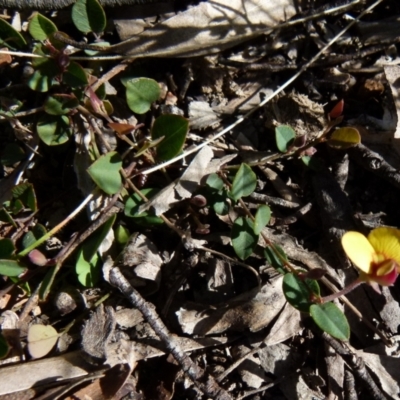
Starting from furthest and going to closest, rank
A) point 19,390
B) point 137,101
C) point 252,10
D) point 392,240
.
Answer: point 252,10 → point 137,101 → point 19,390 → point 392,240

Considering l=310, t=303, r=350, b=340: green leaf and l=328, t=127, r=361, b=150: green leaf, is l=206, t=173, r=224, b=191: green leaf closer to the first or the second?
l=328, t=127, r=361, b=150: green leaf

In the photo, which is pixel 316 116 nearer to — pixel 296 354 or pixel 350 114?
pixel 350 114

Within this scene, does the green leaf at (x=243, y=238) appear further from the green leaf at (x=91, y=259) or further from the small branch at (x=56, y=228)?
the small branch at (x=56, y=228)

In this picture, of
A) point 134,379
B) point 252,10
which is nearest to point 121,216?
point 134,379

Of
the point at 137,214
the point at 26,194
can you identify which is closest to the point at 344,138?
the point at 137,214

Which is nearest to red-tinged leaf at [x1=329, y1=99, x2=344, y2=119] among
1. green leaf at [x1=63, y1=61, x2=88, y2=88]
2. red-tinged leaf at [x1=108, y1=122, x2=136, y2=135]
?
red-tinged leaf at [x1=108, y1=122, x2=136, y2=135]

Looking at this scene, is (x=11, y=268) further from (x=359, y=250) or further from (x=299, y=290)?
(x=359, y=250)
